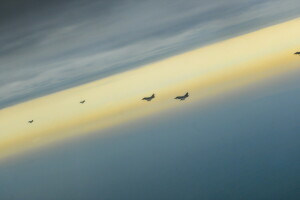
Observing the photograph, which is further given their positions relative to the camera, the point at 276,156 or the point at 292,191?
the point at 276,156

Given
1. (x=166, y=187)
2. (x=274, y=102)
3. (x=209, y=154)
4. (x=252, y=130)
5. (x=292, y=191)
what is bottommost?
(x=292, y=191)

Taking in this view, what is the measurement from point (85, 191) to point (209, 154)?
463 inches

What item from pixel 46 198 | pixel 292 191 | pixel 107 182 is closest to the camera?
pixel 292 191

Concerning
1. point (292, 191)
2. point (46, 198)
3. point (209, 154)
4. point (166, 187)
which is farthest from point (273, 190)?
point (46, 198)

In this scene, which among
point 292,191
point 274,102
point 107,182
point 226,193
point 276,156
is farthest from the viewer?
point 274,102

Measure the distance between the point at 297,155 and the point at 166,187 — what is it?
9.56 m

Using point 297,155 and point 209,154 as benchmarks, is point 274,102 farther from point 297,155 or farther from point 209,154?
point 297,155

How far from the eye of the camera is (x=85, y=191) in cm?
2858

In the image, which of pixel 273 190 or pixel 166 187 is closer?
pixel 273 190

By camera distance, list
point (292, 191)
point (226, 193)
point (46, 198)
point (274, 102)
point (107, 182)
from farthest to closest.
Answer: point (274, 102) < point (107, 182) < point (46, 198) < point (226, 193) < point (292, 191)

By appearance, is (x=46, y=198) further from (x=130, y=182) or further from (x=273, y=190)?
(x=273, y=190)

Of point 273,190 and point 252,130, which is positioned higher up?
point 252,130

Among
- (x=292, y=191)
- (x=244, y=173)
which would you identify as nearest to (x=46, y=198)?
(x=244, y=173)

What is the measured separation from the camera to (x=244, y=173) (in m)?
23.0
